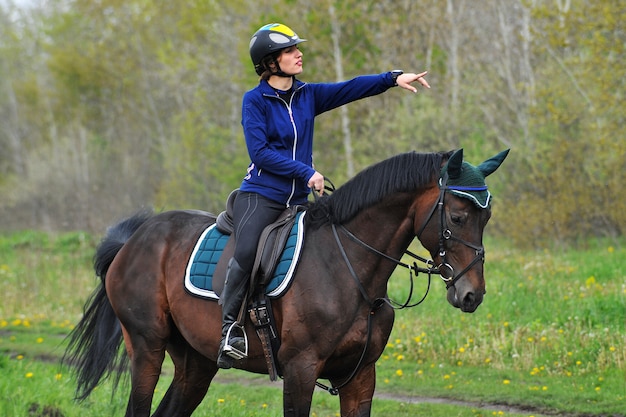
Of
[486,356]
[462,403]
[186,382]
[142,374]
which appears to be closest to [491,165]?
[186,382]

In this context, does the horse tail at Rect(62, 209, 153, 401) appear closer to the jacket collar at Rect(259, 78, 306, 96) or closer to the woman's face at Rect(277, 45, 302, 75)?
the jacket collar at Rect(259, 78, 306, 96)

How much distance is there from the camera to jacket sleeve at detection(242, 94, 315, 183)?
17.3 feet

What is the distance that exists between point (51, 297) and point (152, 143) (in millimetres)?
27635

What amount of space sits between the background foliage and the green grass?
2.79 m

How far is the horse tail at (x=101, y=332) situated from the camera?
684cm

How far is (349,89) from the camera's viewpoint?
5.73 meters

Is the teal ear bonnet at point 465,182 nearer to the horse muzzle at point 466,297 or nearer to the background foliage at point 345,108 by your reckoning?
the horse muzzle at point 466,297

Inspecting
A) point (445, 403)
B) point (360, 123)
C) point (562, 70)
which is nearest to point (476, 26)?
point (360, 123)

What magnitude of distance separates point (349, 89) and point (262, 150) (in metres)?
0.84

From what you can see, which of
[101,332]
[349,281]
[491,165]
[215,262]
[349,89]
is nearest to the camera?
[491,165]

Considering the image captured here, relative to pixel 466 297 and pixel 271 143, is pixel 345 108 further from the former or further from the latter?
pixel 466 297

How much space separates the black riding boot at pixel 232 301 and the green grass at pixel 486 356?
2.35 m

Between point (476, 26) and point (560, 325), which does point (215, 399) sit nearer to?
point (560, 325)

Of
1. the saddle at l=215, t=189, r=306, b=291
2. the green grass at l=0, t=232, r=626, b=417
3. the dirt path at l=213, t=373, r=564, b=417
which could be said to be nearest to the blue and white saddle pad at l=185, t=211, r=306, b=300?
the saddle at l=215, t=189, r=306, b=291
